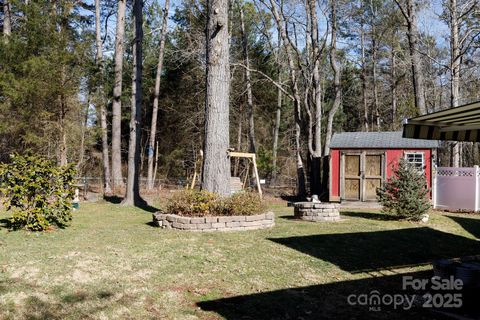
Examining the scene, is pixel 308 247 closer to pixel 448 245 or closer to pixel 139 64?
pixel 448 245

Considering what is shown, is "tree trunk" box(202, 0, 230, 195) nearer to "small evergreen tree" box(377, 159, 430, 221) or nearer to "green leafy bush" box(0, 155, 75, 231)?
"green leafy bush" box(0, 155, 75, 231)

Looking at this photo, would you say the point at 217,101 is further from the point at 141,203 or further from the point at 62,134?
the point at 62,134

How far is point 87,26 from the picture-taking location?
2477 centimetres

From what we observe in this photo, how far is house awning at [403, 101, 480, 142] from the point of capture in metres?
5.62

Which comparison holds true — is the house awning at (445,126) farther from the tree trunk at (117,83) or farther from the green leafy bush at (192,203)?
the tree trunk at (117,83)

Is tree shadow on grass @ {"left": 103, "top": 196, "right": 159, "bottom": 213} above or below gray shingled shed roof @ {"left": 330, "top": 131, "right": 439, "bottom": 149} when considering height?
below

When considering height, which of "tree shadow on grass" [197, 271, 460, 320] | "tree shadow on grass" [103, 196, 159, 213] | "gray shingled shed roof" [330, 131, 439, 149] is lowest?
"tree shadow on grass" [197, 271, 460, 320]

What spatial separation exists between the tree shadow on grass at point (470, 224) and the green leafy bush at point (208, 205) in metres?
5.19

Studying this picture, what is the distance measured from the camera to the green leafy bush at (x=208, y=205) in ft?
28.6

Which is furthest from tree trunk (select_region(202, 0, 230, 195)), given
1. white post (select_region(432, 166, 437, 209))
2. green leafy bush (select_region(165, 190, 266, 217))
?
white post (select_region(432, 166, 437, 209))

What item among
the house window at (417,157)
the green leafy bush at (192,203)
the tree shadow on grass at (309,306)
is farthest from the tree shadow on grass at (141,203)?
the house window at (417,157)

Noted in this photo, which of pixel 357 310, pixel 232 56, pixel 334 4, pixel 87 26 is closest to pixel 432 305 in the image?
pixel 357 310

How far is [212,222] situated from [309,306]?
12.4ft

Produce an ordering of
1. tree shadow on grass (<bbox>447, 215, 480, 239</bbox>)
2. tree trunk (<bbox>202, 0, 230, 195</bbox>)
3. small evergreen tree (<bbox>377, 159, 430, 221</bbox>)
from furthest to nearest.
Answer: small evergreen tree (<bbox>377, 159, 430, 221</bbox>), tree shadow on grass (<bbox>447, 215, 480, 239</bbox>), tree trunk (<bbox>202, 0, 230, 195</bbox>)
